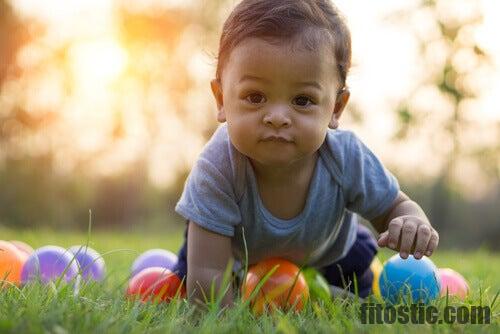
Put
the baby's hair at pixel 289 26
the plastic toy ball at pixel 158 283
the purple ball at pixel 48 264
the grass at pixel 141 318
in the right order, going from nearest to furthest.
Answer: the grass at pixel 141 318 < the baby's hair at pixel 289 26 < the plastic toy ball at pixel 158 283 < the purple ball at pixel 48 264

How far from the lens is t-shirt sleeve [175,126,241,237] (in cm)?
239

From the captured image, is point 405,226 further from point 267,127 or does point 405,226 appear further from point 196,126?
point 196,126

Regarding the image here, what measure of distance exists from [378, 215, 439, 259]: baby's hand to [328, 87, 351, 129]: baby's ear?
495 mm

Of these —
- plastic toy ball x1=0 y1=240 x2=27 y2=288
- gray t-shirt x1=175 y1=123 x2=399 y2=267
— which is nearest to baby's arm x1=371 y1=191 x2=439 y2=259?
gray t-shirt x1=175 y1=123 x2=399 y2=267

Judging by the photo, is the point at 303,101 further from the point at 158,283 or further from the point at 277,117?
the point at 158,283

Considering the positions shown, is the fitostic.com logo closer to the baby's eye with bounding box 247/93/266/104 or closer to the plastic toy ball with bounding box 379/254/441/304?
the plastic toy ball with bounding box 379/254/441/304

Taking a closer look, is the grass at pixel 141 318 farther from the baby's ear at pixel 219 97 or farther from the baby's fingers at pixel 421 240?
the baby's ear at pixel 219 97

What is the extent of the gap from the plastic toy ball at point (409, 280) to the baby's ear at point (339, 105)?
0.64 meters

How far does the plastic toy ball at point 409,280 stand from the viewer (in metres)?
2.43

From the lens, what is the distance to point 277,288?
2297 mm

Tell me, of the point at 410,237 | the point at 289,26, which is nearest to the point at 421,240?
the point at 410,237

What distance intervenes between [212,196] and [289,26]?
0.68 metres

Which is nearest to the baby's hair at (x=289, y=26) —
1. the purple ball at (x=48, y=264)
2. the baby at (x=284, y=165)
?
the baby at (x=284, y=165)

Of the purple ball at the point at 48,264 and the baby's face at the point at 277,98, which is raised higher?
the baby's face at the point at 277,98
